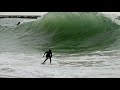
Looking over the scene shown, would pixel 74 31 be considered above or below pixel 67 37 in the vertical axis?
above

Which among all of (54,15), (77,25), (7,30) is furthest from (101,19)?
(7,30)

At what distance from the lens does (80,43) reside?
40.0ft

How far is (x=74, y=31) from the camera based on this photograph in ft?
46.1

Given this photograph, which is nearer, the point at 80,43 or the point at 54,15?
the point at 80,43

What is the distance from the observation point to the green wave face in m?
12.7

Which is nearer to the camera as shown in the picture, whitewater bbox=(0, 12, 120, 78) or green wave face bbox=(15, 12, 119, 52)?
whitewater bbox=(0, 12, 120, 78)

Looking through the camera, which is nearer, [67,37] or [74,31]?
[67,37]

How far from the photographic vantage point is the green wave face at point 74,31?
12.7 m

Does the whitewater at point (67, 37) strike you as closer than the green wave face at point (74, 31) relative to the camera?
Yes
